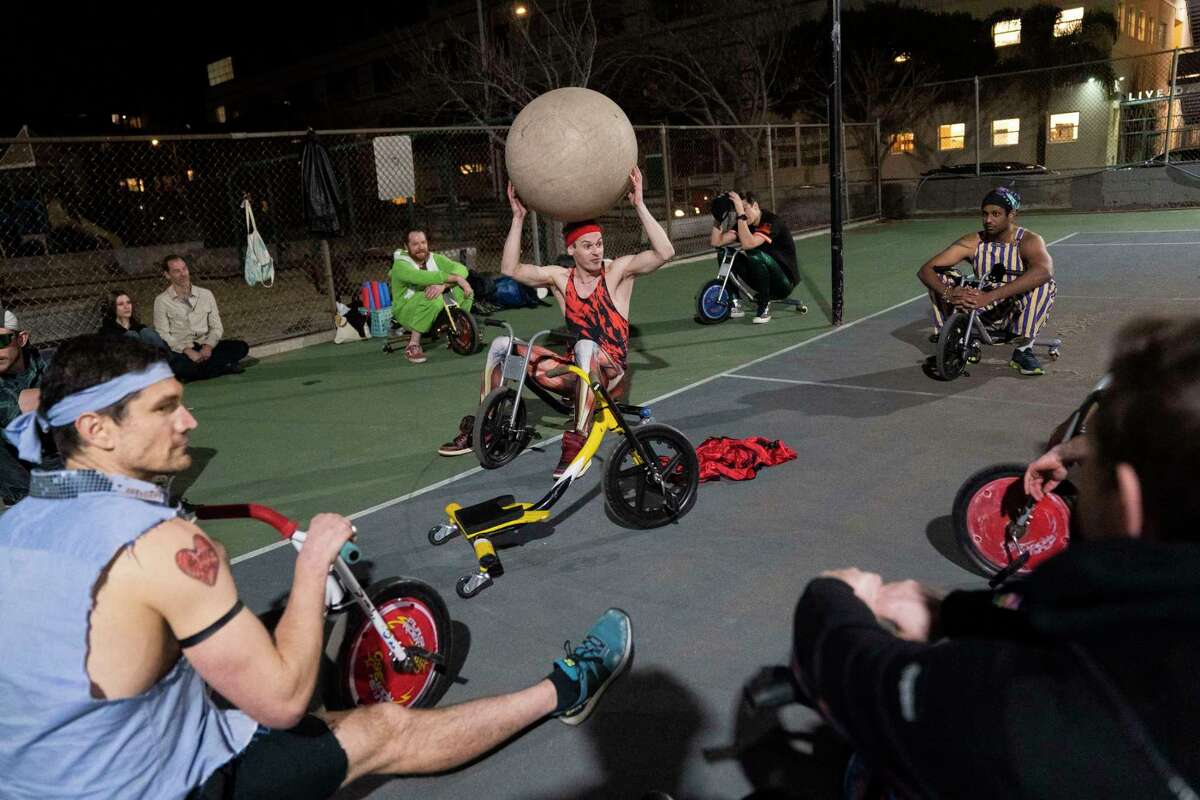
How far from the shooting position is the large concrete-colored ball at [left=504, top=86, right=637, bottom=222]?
6117 mm

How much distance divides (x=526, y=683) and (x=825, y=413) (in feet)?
13.0

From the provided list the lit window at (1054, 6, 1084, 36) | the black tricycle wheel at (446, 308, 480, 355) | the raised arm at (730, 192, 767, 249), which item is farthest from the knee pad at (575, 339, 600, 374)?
the lit window at (1054, 6, 1084, 36)

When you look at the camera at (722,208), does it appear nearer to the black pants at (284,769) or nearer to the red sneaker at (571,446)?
the red sneaker at (571,446)

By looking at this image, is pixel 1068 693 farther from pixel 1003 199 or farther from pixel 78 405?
pixel 1003 199

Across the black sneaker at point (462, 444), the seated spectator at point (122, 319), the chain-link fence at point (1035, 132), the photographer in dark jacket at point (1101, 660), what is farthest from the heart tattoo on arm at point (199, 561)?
the chain-link fence at point (1035, 132)

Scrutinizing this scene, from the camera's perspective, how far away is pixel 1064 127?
32.7 metres

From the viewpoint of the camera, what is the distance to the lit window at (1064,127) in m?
32.4

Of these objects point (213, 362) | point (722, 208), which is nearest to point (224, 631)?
point (213, 362)

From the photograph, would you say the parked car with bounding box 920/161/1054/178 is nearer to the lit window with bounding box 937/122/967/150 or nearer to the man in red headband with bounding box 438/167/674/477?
the lit window with bounding box 937/122/967/150

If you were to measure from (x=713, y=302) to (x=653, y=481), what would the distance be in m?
6.54

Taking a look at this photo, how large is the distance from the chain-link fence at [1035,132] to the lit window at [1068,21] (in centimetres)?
193

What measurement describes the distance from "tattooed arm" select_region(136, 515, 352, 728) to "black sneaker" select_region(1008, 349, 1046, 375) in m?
6.82

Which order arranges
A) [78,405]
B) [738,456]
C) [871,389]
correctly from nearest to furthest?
[78,405] → [738,456] → [871,389]

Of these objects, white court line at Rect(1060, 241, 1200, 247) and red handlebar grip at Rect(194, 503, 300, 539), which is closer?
red handlebar grip at Rect(194, 503, 300, 539)
